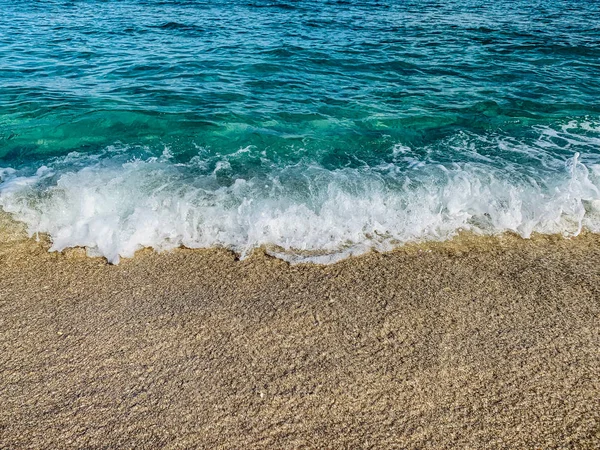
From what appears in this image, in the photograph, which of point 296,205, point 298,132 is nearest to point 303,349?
point 296,205

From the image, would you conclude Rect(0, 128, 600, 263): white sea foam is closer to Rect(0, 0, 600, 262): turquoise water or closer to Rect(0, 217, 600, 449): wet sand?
Rect(0, 0, 600, 262): turquoise water

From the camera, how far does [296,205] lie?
449cm

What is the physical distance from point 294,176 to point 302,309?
2.17 m

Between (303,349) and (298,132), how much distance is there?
154 inches

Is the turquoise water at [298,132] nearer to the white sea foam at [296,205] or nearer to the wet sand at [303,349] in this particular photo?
the white sea foam at [296,205]

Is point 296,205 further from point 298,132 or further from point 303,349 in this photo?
point 298,132

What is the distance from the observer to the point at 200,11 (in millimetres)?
14109

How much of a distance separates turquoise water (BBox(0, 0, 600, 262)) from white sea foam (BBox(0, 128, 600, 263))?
0.02 metres

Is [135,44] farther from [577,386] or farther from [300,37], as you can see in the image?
[577,386]

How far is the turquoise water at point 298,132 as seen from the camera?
4281mm

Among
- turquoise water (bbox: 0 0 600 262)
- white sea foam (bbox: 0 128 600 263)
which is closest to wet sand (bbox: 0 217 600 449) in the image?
white sea foam (bbox: 0 128 600 263)

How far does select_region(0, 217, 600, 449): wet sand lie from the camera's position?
96.0 inches

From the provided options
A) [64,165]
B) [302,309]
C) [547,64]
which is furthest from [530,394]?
[547,64]

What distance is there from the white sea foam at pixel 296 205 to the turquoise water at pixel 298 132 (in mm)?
18
